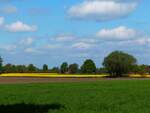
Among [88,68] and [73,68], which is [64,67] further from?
[88,68]

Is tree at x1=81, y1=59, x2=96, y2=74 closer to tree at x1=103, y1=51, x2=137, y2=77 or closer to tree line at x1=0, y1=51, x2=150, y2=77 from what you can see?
tree line at x1=0, y1=51, x2=150, y2=77

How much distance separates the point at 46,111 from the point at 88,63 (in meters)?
146

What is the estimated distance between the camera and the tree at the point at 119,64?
157 m

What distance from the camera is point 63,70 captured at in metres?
170

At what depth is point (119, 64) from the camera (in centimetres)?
15750

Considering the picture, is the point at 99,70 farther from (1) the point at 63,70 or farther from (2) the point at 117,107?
(2) the point at 117,107

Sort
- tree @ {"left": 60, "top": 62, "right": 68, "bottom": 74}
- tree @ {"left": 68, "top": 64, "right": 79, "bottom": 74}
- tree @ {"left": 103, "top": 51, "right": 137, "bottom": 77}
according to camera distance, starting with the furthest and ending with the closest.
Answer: tree @ {"left": 68, "top": 64, "right": 79, "bottom": 74} < tree @ {"left": 60, "top": 62, "right": 68, "bottom": 74} < tree @ {"left": 103, "top": 51, "right": 137, "bottom": 77}

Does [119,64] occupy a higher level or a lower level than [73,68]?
higher

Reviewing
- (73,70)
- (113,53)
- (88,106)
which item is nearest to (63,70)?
(73,70)

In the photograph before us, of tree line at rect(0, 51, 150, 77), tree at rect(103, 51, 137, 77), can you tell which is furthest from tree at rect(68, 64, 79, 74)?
tree at rect(103, 51, 137, 77)

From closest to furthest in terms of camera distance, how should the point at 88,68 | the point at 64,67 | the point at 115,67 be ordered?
the point at 115,67 < the point at 88,68 < the point at 64,67

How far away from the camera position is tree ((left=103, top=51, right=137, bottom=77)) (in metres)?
157

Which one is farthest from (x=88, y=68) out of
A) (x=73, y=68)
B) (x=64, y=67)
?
(x=64, y=67)

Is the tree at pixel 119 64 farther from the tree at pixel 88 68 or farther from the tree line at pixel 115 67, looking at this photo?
the tree at pixel 88 68
